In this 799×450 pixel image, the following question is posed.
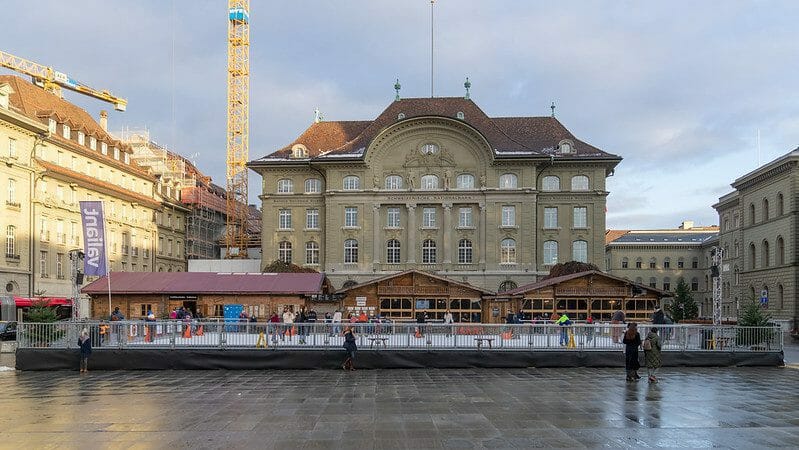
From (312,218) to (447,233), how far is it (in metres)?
13.2

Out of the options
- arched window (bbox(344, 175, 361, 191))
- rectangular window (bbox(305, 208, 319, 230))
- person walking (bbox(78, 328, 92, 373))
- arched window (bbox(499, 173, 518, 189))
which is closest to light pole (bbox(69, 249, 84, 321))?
person walking (bbox(78, 328, 92, 373))

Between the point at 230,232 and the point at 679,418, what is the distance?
75378mm

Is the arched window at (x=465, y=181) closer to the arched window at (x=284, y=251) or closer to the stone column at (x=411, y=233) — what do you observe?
the stone column at (x=411, y=233)

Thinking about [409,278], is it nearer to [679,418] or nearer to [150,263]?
[679,418]

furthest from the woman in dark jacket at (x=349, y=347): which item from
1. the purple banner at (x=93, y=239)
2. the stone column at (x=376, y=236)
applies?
the stone column at (x=376, y=236)

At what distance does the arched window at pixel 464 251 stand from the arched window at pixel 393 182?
25.6ft

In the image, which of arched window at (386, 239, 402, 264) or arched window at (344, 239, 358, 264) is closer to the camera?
arched window at (344, 239, 358, 264)

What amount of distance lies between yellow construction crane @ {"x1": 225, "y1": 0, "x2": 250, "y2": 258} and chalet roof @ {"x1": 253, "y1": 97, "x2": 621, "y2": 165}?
747 inches

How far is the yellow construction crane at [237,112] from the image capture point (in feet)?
273

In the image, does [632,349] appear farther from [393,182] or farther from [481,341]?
[393,182]

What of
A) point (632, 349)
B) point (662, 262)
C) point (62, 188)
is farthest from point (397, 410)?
point (662, 262)

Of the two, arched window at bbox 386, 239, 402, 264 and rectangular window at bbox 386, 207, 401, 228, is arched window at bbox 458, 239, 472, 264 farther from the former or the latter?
rectangular window at bbox 386, 207, 401, 228

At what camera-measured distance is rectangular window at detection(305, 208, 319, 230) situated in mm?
62875

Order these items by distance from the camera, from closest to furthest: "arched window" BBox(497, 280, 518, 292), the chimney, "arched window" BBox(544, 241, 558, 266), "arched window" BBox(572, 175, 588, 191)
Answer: "arched window" BBox(497, 280, 518, 292), "arched window" BBox(544, 241, 558, 266), "arched window" BBox(572, 175, 588, 191), the chimney
